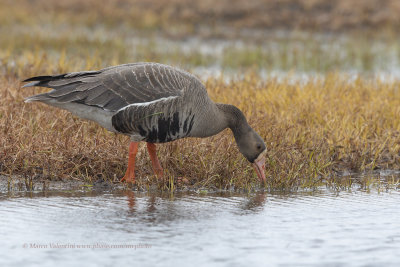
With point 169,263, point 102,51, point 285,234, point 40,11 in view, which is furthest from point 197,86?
point 40,11

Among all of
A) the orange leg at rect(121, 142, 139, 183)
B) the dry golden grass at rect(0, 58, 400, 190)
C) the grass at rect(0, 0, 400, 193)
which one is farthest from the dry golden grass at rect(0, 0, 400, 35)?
the orange leg at rect(121, 142, 139, 183)

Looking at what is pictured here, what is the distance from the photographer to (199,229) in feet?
19.2

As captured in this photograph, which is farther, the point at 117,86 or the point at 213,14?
the point at 213,14

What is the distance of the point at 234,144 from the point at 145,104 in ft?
4.71

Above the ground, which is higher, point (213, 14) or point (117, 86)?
point (213, 14)

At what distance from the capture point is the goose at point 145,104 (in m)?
7.27

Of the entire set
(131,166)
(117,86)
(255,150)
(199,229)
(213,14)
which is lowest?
(199,229)

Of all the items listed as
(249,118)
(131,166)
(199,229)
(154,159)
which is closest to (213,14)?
(249,118)

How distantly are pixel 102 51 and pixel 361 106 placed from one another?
31.9ft

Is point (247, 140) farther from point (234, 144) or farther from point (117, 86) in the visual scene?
point (117, 86)

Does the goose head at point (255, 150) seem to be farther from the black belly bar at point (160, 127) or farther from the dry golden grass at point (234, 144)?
the black belly bar at point (160, 127)

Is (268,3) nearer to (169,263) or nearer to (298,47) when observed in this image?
(298,47)

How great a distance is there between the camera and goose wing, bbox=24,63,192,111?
734 centimetres

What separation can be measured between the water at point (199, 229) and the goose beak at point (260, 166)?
348 millimetres
